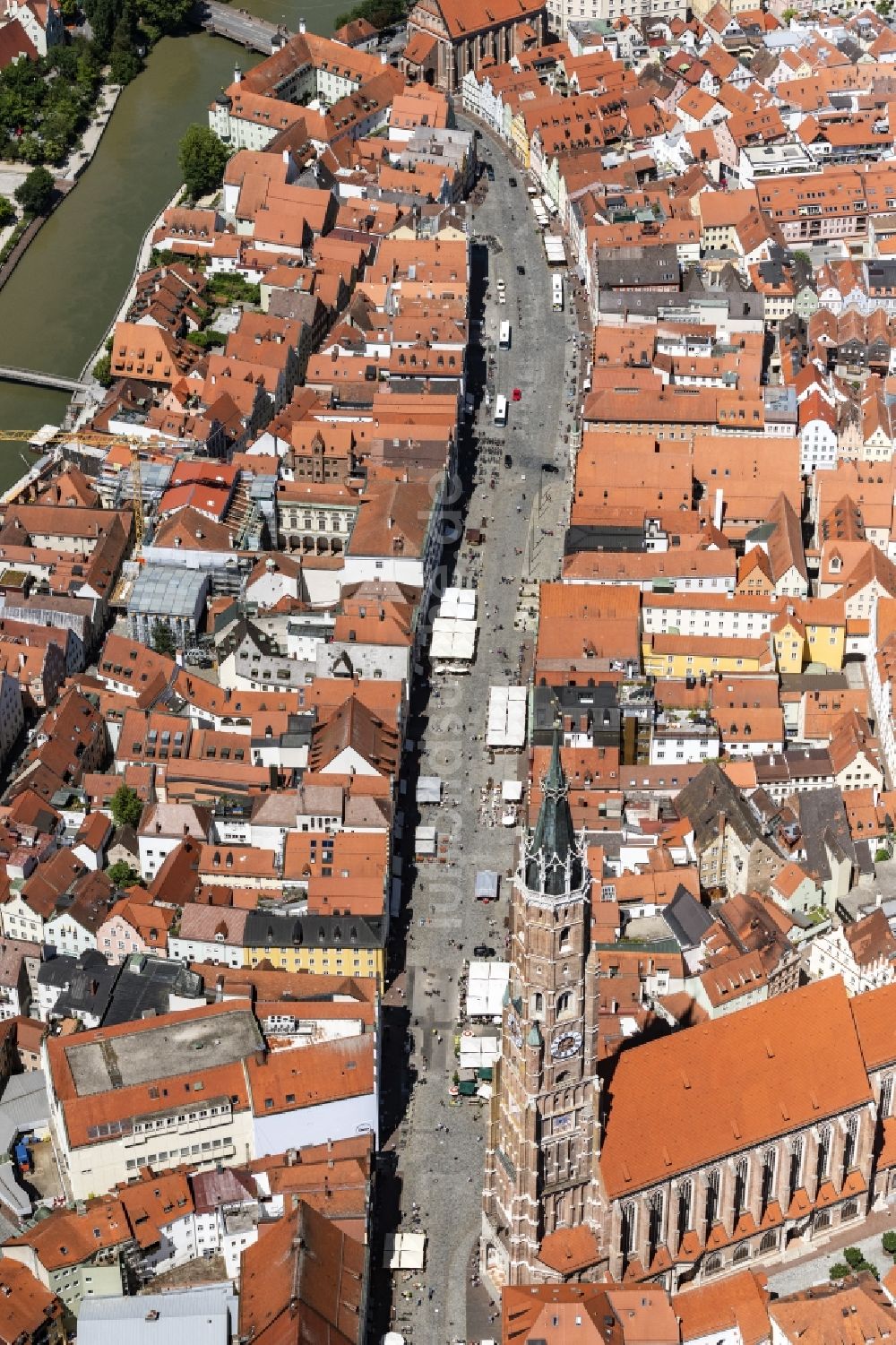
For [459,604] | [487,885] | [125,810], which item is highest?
[459,604]

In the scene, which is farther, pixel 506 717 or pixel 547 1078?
pixel 506 717

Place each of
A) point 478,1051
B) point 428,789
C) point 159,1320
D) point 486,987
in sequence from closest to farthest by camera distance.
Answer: point 159,1320, point 478,1051, point 486,987, point 428,789

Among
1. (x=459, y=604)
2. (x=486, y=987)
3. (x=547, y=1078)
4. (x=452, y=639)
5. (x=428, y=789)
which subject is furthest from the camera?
(x=459, y=604)

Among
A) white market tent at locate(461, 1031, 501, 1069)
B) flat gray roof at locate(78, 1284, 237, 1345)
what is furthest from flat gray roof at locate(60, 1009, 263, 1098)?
white market tent at locate(461, 1031, 501, 1069)

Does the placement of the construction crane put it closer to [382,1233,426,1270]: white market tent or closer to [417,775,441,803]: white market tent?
[417,775,441,803]: white market tent

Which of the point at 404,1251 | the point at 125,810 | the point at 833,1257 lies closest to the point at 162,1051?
the point at 404,1251

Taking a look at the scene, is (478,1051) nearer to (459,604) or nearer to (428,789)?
(428,789)

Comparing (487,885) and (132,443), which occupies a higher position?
(132,443)
